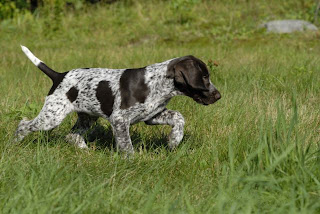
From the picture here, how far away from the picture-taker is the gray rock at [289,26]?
35.1ft

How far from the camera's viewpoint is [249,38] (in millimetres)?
10414

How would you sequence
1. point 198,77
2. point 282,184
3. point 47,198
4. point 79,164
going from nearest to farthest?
point 47,198
point 282,184
point 79,164
point 198,77

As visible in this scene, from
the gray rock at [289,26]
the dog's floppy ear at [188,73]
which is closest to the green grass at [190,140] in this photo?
the gray rock at [289,26]

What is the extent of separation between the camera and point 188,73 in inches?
157

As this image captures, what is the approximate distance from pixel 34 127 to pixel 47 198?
1.92 meters

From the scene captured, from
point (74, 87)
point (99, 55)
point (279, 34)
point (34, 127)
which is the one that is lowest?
point (279, 34)

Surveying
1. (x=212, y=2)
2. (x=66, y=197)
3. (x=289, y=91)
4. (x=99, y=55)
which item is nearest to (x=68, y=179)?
(x=66, y=197)

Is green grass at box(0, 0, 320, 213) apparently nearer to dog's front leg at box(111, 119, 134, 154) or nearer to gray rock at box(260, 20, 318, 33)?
dog's front leg at box(111, 119, 134, 154)

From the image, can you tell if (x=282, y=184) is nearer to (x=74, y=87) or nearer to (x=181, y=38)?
(x=74, y=87)

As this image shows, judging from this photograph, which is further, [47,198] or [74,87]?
[74,87]

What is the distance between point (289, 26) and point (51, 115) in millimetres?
7747

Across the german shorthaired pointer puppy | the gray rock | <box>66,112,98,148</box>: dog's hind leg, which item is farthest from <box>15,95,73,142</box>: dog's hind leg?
the gray rock

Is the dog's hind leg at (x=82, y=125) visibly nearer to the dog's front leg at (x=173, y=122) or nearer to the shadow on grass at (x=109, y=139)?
the shadow on grass at (x=109, y=139)

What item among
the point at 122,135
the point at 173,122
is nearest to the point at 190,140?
the point at 173,122
